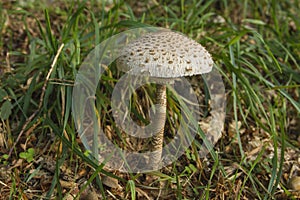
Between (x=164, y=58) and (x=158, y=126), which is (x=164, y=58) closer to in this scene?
(x=164, y=58)

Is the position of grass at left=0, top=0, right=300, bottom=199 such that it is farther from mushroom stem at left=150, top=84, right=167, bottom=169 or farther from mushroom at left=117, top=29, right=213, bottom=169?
mushroom at left=117, top=29, right=213, bottom=169

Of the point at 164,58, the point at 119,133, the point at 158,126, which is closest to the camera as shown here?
the point at 164,58

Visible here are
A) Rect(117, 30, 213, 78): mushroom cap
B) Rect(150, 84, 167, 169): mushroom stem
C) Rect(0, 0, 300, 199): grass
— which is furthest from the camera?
Rect(0, 0, 300, 199): grass

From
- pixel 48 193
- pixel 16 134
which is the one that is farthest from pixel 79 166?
pixel 16 134

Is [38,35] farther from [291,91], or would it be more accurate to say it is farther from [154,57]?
[291,91]

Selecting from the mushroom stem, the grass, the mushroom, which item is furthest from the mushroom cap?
the grass

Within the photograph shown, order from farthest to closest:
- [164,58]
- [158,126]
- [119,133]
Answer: [119,133] < [158,126] < [164,58]

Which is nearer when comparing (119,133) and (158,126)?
(158,126)

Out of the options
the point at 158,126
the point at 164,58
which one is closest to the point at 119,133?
the point at 158,126
